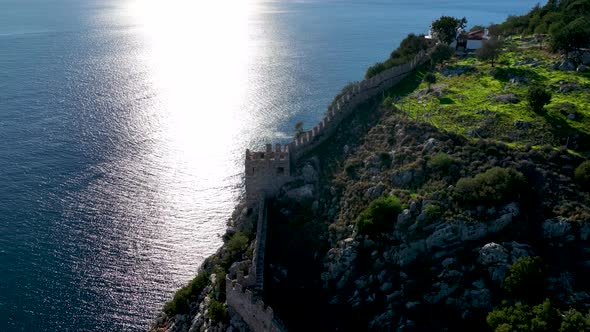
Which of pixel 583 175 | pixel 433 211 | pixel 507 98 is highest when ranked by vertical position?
pixel 507 98

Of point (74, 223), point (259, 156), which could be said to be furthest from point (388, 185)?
point (74, 223)

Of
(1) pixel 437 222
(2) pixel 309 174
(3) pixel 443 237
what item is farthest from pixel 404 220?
(2) pixel 309 174

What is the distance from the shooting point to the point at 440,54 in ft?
245

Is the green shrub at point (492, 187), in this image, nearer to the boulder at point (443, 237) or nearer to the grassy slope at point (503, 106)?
the boulder at point (443, 237)

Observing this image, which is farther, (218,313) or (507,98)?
(507,98)

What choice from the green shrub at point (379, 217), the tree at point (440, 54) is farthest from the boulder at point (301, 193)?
the tree at point (440, 54)

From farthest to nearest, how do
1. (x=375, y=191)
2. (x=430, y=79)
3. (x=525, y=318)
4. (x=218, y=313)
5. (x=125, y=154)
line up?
(x=125, y=154)
(x=430, y=79)
(x=375, y=191)
(x=218, y=313)
(x=525, y=318)

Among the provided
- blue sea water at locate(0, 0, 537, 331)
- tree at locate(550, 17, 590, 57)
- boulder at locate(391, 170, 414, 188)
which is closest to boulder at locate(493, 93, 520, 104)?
tree at locate(550, 17, 590, 57)

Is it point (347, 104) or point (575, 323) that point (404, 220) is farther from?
point (347, 104)

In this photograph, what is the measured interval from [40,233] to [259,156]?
29.6m

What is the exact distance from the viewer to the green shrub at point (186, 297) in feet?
167

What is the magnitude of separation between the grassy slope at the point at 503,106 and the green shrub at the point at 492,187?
706 cm

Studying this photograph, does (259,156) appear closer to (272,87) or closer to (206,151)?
(206,151)

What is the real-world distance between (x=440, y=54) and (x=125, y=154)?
50.7m
